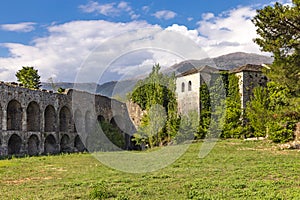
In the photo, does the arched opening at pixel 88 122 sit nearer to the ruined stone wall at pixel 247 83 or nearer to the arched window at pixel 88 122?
the arched window at pixel 88 122

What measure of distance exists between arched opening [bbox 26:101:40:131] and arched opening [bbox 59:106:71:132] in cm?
418

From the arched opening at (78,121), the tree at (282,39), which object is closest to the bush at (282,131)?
the tree at (282,39)

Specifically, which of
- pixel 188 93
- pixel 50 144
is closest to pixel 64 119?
pixel 50 144

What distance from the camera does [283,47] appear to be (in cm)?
1644

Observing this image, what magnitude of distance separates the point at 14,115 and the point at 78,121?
28.8 ft

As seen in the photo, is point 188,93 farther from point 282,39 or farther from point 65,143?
point 282,39

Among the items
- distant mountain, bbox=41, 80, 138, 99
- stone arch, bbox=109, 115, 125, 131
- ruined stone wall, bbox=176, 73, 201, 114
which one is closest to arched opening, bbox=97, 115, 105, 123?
distant mountain, bbox=41, 80, 138, 99

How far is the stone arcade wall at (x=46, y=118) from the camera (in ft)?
94.1

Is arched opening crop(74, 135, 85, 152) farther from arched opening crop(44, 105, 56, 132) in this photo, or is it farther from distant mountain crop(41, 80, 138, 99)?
distant mountain crop(41, 80, 138, 99)

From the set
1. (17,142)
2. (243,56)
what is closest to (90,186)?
(17,142)

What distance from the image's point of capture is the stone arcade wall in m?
28.7

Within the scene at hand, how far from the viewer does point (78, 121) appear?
37812mm

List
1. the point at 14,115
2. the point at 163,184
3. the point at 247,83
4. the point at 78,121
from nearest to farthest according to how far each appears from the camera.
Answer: the point at 163,184, the point at 14,115, the point at 247,83, the point at 78,121

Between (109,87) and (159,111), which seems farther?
(159,111)
